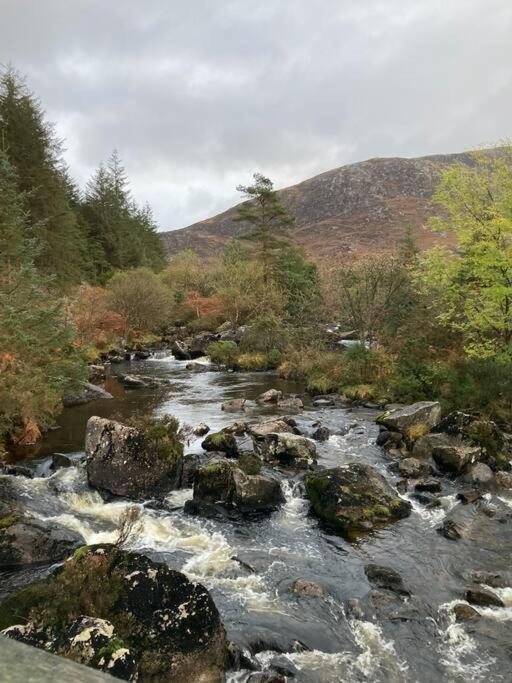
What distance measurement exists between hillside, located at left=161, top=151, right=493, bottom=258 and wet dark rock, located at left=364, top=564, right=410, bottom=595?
3881 inches

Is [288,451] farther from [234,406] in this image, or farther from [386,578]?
[234,406]

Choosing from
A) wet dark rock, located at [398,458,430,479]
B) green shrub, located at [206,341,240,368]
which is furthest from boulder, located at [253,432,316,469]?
green shrub, located at [206,341,240,368]

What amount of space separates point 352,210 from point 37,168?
11420 cm

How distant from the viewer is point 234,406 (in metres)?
19.3

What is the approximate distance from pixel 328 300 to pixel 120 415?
61.9ft

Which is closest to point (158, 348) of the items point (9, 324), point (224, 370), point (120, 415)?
point (224, 370)

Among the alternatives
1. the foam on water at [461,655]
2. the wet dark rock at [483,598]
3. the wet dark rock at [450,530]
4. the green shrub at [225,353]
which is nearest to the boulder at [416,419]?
the wet dark rock at [450,530]

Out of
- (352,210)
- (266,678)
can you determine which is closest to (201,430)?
(266,678)

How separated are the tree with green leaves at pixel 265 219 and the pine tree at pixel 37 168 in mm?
15422

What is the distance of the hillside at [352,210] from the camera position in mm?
116000

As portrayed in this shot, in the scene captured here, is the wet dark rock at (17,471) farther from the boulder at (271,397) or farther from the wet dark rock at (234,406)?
the boulder at (271,397)

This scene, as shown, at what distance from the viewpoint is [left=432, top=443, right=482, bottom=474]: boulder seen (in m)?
12.2

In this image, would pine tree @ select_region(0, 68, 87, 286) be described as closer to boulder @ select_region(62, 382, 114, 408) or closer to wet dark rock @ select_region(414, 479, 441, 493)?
boulder @ select_region(62, 382, 114, 408)

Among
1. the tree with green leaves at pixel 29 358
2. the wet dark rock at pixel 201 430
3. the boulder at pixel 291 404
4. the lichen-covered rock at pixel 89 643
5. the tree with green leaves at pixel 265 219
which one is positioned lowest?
the boulder at pixel 291 404
